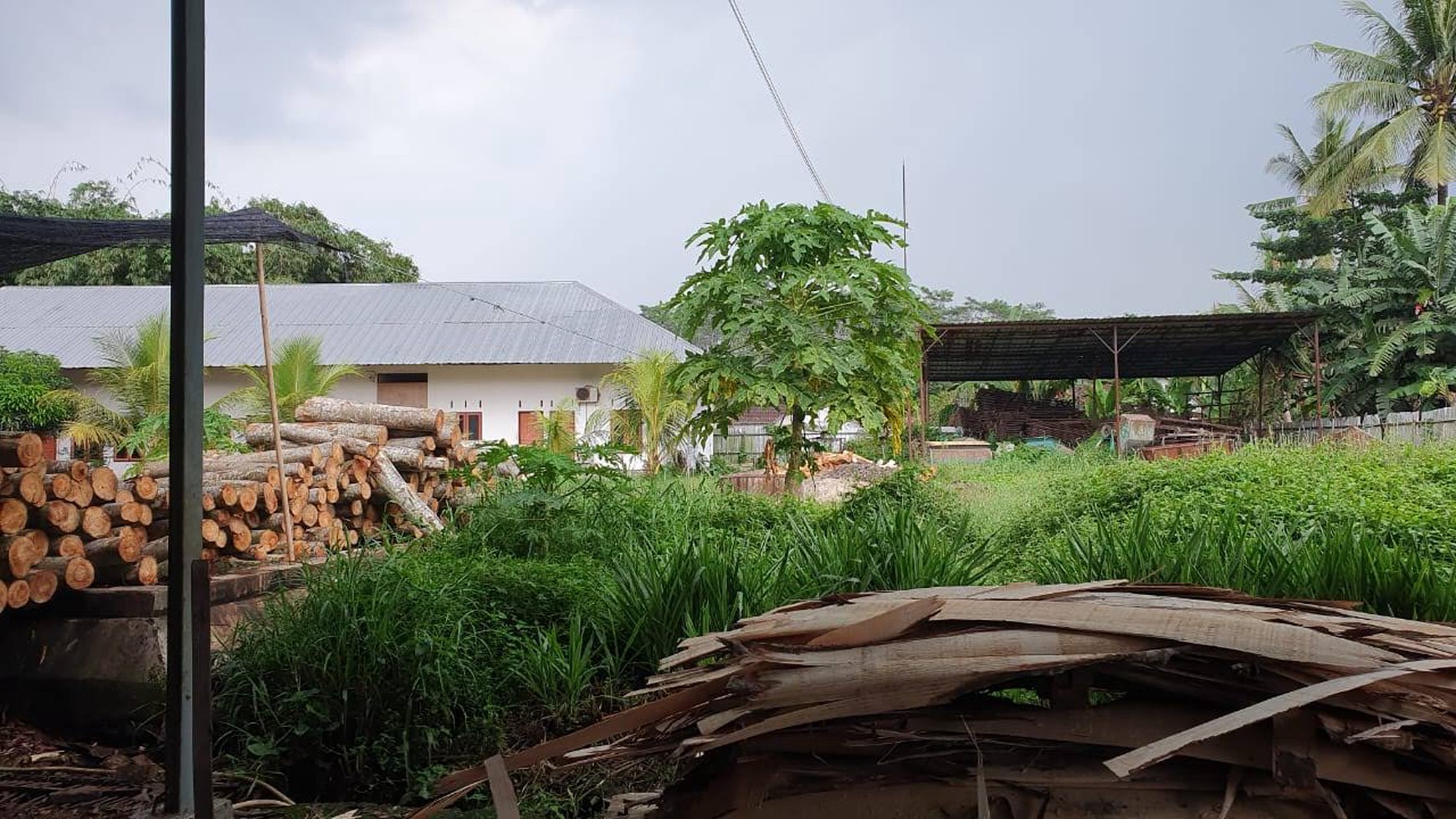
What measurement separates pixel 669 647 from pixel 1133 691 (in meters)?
2.21

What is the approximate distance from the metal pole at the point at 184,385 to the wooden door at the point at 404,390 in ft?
47.9

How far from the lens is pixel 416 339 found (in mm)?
17250

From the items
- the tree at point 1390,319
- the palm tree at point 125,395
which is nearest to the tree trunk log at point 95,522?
the palm tree at point 125,395

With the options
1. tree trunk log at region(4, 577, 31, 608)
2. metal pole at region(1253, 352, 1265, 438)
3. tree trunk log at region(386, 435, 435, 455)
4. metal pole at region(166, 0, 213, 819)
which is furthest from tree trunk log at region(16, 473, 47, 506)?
metal pole at region(1253, 352, 1265, 438)

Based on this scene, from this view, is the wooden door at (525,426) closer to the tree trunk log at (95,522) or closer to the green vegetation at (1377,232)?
the tree trunk log at (95,522)

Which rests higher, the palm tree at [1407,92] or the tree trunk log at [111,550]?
the palm tree at [1407,92]

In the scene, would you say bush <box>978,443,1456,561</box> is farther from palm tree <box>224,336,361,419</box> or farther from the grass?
palm tree <box>224,336,361,419</box>

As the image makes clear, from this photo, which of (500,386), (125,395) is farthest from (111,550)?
(500,386)

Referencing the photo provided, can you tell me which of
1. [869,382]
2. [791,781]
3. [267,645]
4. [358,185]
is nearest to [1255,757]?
[791,781]

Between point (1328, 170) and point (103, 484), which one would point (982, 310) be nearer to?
point (1328, 170)

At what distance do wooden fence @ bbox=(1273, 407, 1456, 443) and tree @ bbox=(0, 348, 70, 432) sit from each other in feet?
48.9

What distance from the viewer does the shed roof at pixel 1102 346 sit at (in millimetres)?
14141

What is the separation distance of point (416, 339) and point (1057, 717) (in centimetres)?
1729

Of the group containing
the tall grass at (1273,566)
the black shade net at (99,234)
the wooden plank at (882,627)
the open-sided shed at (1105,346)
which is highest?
the open-sided shed at (1105,346)
